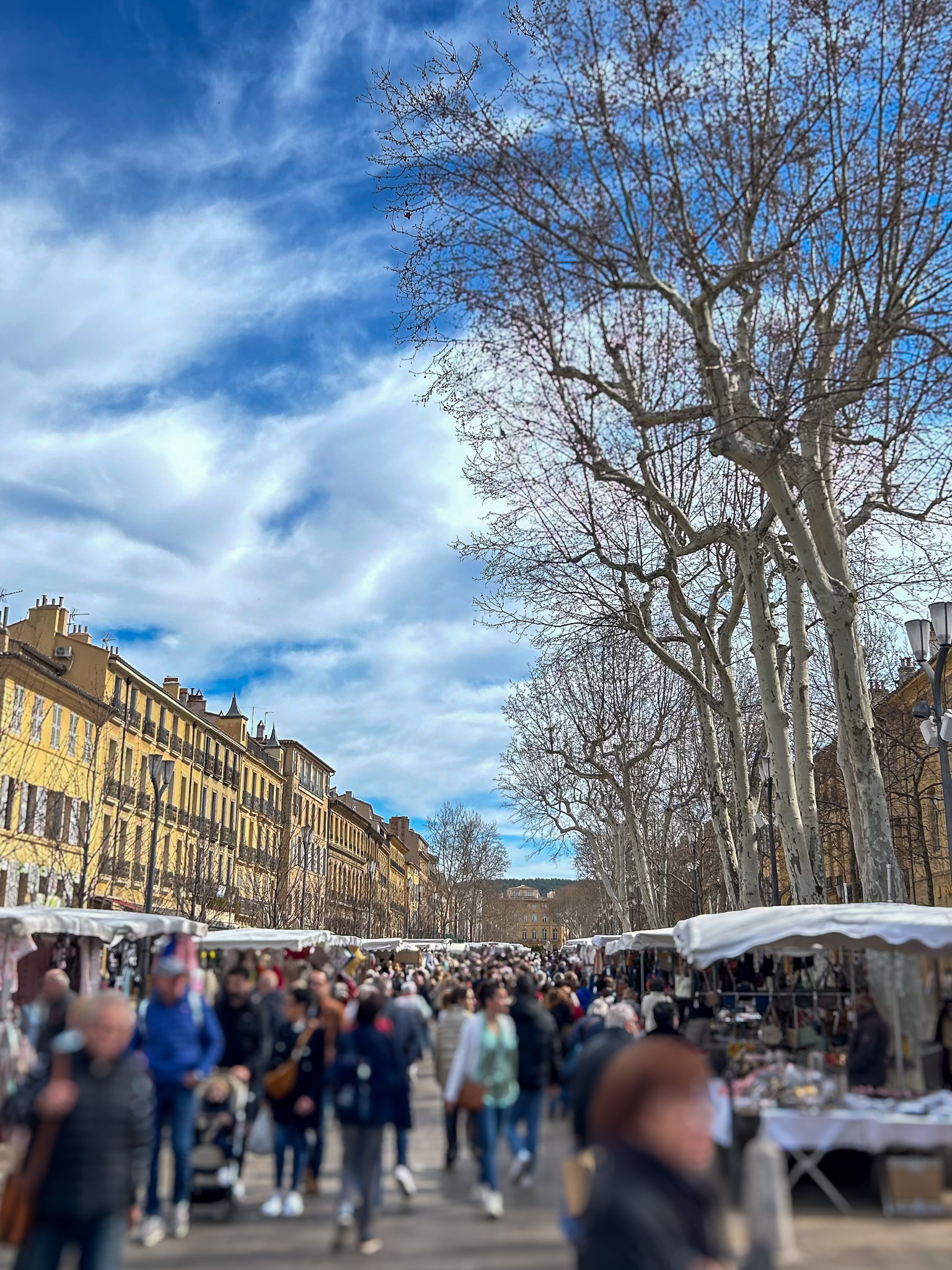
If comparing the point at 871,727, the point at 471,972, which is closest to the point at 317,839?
the point at 471,972

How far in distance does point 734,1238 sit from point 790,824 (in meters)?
14.4

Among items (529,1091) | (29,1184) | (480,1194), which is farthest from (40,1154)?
(529,1091)

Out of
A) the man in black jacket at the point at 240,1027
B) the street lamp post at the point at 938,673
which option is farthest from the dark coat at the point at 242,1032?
the street lamp post at the point at 938,673

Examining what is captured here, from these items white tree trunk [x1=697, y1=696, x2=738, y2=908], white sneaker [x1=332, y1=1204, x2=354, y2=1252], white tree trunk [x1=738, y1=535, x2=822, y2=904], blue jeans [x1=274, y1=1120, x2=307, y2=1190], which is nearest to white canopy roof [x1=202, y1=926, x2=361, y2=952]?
white tree trunk [x1=697, y1=696, x2=738, y2=908]

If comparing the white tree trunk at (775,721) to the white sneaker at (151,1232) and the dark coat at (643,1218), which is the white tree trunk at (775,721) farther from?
the dark coat at (643,1218)

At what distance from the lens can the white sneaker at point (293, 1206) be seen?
28.0ft

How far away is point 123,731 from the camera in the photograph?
4422 centimetres

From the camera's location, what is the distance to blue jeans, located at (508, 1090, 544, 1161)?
984 cm

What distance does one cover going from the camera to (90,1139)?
4.90m

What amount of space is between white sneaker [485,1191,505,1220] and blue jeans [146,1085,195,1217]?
215cm

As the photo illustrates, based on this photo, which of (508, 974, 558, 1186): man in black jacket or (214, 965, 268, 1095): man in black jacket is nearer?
(214, 965, 268, 1095): man in black jacket

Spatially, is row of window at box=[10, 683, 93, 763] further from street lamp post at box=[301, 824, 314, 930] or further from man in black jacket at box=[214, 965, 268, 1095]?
man in black jacket at box=[214, 965, 268, 1095]

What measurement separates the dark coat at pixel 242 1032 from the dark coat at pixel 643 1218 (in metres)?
6.93

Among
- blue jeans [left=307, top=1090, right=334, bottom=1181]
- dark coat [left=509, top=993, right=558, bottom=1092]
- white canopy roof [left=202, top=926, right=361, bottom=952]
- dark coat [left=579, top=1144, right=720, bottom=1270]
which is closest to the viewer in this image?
dark coat [left=579, top=1144, right=720, bottom=1270]
